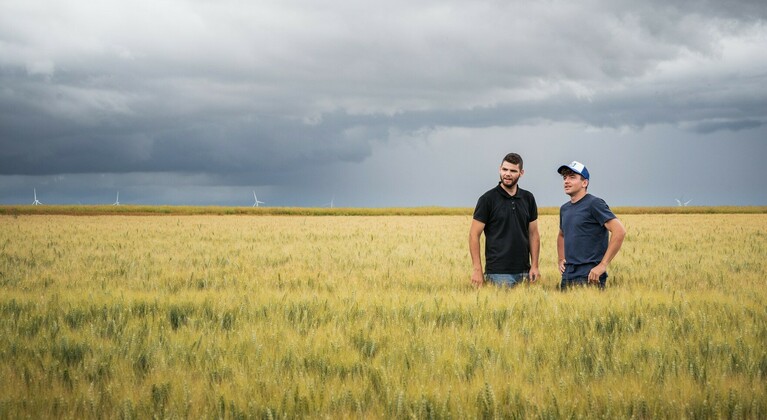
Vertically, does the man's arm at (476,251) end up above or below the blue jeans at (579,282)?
above

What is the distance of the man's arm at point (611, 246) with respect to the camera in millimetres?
7129

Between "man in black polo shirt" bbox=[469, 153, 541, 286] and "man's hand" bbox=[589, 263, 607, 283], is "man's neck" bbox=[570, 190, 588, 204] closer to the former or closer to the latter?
"man in black polo shirt" bbox=[469, 153, 541, 286]

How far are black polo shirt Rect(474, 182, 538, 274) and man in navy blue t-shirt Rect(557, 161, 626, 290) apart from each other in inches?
20.5

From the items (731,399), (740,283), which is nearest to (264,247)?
(740,283)

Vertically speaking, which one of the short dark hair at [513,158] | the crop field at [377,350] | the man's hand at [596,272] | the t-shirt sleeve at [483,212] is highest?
the short dark hair at [513,158]

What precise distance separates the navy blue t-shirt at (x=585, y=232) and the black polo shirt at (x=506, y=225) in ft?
1.71

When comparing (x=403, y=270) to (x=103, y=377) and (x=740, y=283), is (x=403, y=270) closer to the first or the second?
(x=740, y=283)

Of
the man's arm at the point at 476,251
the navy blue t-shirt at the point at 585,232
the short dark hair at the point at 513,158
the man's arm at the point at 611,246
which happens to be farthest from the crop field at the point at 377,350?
the short dark hair at the point at 513,158

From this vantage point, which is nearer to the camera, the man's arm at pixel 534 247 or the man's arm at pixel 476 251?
the man's arm at pixel 476 251

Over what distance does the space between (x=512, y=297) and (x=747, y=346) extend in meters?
2.48

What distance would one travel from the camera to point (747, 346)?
466 cm

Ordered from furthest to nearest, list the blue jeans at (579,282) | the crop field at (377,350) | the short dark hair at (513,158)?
the blue jeans at (579,282), the short dark hair at (513,158), the crop field at (377,350)

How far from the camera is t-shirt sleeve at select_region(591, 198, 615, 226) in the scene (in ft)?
24.1

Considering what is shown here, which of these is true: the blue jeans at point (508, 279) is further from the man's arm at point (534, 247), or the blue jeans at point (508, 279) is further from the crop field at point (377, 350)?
the crop field at point (377, 350)
